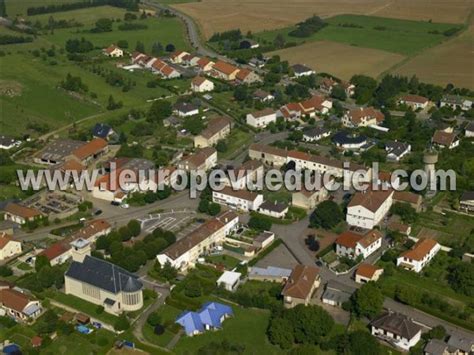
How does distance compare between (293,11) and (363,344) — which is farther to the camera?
(293,11)

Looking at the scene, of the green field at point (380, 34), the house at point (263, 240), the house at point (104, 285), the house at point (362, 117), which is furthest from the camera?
the green field at point (380, 34)

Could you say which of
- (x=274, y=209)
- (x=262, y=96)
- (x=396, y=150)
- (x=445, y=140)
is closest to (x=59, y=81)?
(x=262, y=96)

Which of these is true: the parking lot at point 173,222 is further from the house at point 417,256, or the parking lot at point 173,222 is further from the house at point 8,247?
the house at point 417,256

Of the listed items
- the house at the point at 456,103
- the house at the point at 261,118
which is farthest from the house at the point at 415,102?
the house at the point at 261,118

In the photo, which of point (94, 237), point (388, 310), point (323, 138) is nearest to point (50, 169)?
point (94, 237)

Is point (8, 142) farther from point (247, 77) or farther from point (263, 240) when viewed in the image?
point (247, 77)
